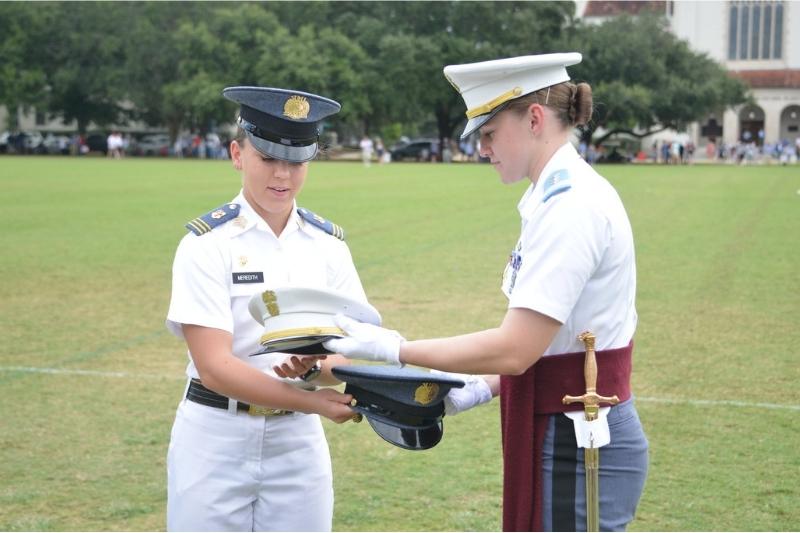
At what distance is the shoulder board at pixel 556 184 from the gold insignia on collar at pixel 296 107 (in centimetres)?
95

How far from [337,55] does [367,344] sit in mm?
64071

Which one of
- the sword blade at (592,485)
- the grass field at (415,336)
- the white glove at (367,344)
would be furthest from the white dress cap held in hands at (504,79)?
the grass field at (415,336)

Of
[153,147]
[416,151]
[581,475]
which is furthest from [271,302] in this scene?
[153,147]

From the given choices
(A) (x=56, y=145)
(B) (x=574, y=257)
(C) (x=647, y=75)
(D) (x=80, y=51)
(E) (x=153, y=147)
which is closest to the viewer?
(B) (x=574, y=257)

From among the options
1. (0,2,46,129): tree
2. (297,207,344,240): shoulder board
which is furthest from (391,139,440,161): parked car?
(297,207,344,240): shoulder board

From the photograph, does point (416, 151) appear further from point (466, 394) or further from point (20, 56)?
point (466, 394)

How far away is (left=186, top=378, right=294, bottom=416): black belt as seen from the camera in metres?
3.60

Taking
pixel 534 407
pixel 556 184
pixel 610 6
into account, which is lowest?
pixel 534 407

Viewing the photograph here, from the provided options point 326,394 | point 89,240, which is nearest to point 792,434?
point 326,394

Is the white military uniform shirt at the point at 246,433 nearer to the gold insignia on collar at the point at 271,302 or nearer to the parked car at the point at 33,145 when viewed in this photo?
the gold insignia on collar at the point at 271,302

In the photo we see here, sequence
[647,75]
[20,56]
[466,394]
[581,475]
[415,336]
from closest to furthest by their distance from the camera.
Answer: [581,475] → [466,394] → [415,336] → [647,75] → [20,56]

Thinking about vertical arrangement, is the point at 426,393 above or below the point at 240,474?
above

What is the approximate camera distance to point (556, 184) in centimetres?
304

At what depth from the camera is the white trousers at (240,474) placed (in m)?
3.56
